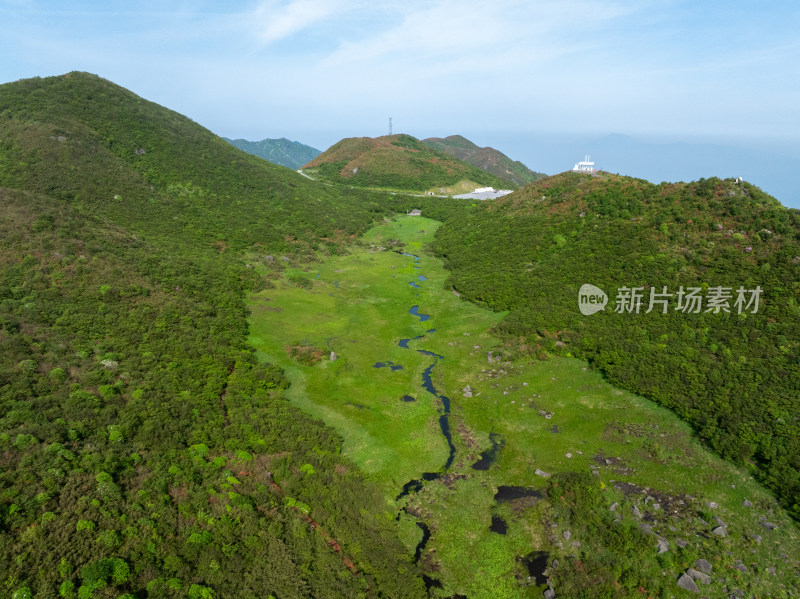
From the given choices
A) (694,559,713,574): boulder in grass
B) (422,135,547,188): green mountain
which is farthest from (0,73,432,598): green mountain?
(422,135,547,188): green mountain

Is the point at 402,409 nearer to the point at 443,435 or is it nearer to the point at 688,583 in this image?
the point at 443,435

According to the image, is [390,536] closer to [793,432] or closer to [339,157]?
[793,432]

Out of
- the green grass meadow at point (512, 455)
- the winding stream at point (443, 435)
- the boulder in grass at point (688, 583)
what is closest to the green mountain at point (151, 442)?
the winding stream at point (443, 435)

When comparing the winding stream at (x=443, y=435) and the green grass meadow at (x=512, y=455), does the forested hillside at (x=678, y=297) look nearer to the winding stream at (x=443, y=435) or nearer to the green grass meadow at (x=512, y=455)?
the green grass meadow at (x=512, y=455)

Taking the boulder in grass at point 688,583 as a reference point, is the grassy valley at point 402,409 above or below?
above

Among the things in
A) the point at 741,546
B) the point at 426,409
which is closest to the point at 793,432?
the point at 741,546

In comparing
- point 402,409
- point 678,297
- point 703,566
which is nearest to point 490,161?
point 678,297
